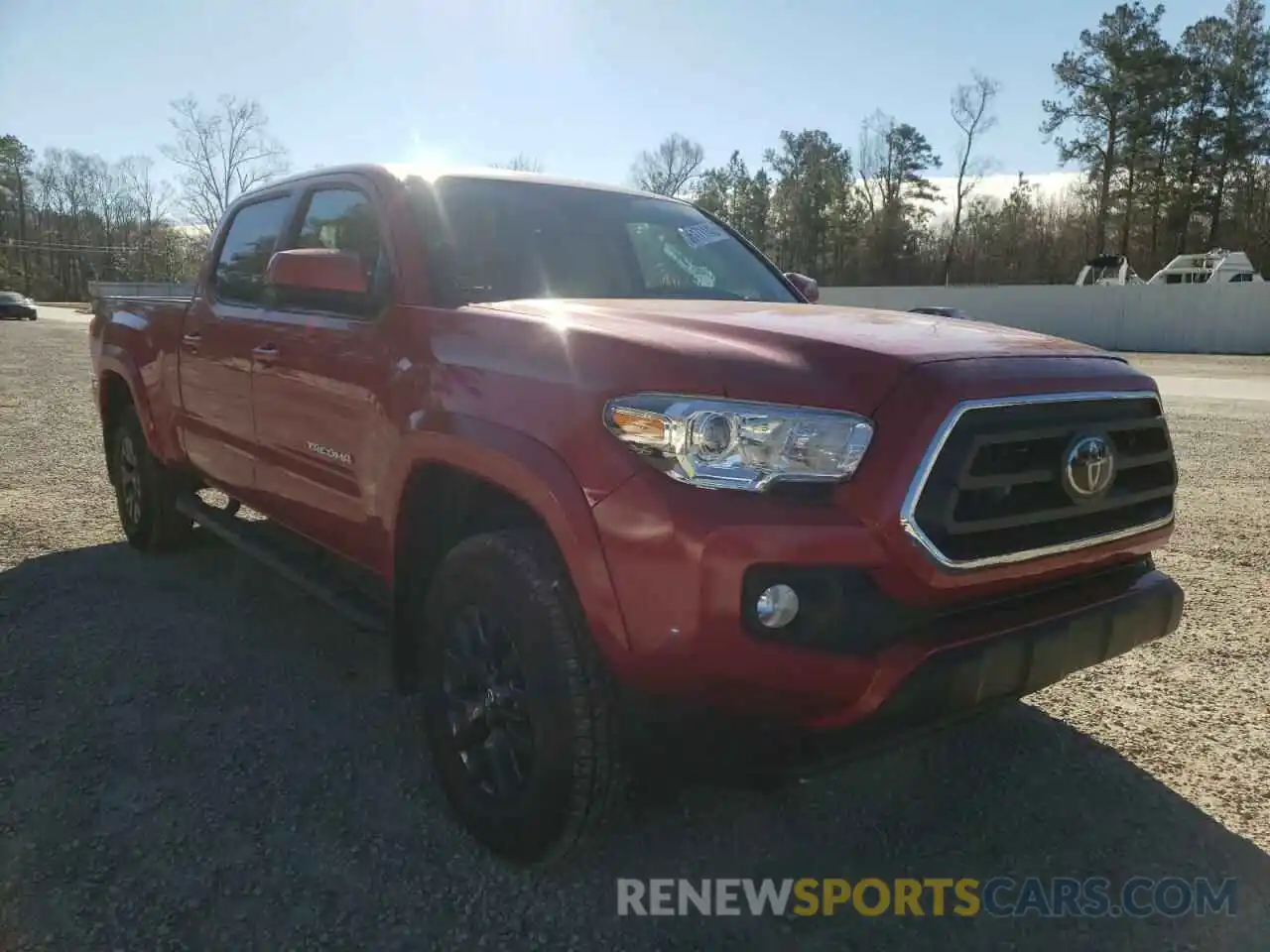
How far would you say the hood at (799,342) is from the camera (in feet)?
7.03

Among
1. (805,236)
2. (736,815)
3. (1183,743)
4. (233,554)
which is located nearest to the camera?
(736,815)

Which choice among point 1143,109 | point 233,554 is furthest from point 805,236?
point 233,554

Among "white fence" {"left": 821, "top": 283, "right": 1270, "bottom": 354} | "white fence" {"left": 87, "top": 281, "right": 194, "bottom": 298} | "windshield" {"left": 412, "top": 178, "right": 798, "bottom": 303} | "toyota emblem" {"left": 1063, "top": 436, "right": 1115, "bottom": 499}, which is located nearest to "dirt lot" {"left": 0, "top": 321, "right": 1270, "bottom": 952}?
"toyota emblem" {"left": 1063, "top": 436, "right": 1115, "bottom": 499}

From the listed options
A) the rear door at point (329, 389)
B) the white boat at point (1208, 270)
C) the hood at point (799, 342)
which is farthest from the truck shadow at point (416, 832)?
the white boat at point (1208, 270)

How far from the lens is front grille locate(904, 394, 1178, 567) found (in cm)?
213

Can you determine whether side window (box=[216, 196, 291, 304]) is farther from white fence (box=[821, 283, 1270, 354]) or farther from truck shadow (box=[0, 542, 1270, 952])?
white fence (box=[821, 283, 1270, 354])

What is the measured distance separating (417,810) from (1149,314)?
36.5 m

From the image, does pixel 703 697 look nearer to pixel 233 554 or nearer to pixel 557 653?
pixel 557 653

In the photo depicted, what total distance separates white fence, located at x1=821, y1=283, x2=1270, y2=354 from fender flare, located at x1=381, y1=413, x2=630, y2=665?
31.6 m

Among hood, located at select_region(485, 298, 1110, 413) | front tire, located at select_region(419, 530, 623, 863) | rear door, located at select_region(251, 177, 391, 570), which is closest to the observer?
hood, located at select_region(485, 298, 1110, 413)

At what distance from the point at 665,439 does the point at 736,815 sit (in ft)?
4.36

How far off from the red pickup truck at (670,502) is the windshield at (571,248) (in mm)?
17

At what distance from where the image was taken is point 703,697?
2090mm

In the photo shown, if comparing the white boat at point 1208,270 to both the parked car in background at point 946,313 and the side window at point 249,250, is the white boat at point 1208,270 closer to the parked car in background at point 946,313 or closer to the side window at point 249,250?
the parked car in background at point 946,313
